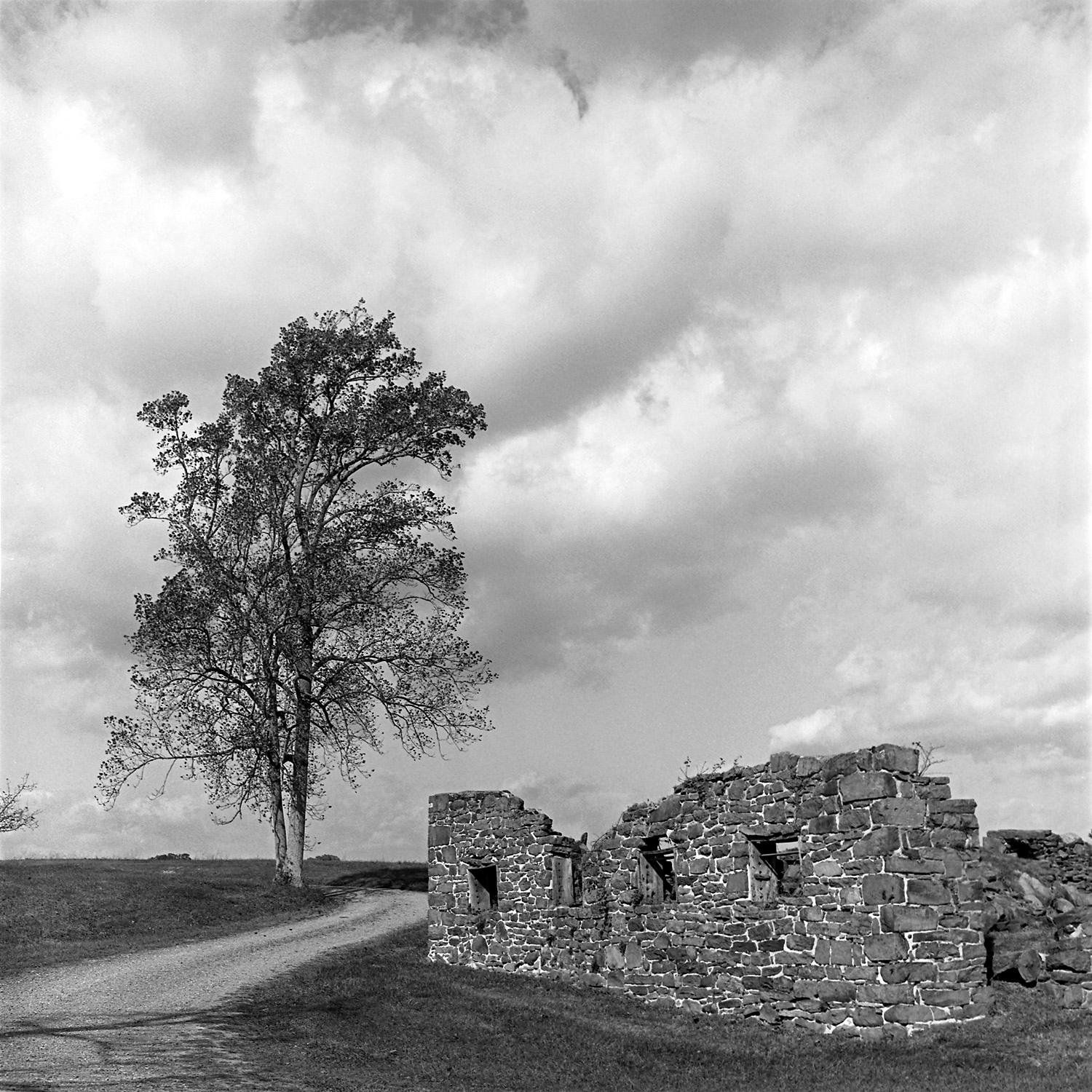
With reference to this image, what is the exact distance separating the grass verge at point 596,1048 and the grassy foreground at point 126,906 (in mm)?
7973

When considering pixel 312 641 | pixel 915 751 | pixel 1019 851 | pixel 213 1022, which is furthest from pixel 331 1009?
pixel 312 641

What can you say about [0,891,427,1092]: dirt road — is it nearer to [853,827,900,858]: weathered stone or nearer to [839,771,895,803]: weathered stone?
[853,827,900,858]: weathered stone

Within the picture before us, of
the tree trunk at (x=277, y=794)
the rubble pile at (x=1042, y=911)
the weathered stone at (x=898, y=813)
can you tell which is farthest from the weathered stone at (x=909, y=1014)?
the tree trunk at (x=277, y=794)

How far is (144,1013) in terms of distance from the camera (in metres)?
16.0

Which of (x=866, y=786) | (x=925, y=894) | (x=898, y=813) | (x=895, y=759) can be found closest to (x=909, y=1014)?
(x=925, y=894)

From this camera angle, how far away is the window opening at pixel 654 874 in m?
19.6

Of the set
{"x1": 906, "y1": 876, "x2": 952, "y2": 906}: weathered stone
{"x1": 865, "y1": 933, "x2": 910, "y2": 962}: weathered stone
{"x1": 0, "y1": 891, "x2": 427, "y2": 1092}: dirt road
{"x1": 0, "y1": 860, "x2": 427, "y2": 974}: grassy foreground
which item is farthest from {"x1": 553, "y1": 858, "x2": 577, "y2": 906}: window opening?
{"x1": 0, "y1": 860, "x2": 427, "y2": 974}: grassy foreground

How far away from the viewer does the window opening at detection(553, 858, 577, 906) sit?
21094 millimetres

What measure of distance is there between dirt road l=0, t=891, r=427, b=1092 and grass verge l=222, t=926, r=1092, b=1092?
72cm

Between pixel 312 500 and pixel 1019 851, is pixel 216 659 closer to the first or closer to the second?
pixel 312 500

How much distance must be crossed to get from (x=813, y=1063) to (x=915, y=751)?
4.59 meters

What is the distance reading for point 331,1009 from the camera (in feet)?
54.9

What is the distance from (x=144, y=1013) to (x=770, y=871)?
983 cm

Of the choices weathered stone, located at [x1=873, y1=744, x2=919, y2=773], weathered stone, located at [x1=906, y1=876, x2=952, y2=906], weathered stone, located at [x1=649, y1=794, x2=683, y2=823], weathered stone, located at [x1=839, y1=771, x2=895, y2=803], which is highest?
weathered stone, located at [x1=873, y1=744, x2=919, y2=773]
